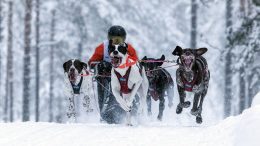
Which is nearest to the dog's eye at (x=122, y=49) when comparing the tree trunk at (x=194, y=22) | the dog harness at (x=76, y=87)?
the dog harness at (x=76, y=87)

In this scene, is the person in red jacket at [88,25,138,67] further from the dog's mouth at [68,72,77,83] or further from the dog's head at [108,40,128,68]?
the dog's head at [108,40,128,68]

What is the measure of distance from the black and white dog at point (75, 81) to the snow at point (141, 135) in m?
2.20

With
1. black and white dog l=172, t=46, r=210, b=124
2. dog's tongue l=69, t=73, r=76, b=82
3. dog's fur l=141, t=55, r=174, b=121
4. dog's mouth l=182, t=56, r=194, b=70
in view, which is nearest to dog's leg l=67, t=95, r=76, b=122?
dog's tongue l=69, t=73, r=76, b=82

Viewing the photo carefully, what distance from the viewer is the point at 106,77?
11.9 metres

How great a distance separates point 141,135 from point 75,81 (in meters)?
3.75

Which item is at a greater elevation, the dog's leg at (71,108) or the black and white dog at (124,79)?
the black and white dog at (124,79)

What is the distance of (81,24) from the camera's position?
35.4 m

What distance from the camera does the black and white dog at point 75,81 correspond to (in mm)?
12117

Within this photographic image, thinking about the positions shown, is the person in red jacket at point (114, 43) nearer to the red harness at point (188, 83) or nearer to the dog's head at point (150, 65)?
the dog's head at point (150, 65)

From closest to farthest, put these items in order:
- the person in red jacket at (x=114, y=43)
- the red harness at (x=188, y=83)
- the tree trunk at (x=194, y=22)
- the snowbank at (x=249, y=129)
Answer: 1. the snowbank at (x=249, y=129)
2. the red harness at (x=188, y=83)
3. the person in red jacket at (x=114, y=43)
4. the tree trunk at (x=194, y=22)

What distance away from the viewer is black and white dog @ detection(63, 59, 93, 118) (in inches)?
477

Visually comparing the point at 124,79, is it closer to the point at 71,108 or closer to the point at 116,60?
the point at 116,60

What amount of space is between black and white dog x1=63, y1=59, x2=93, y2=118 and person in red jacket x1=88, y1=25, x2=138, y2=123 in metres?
0.33

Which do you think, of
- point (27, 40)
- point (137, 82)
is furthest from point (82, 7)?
point (137, 82)
